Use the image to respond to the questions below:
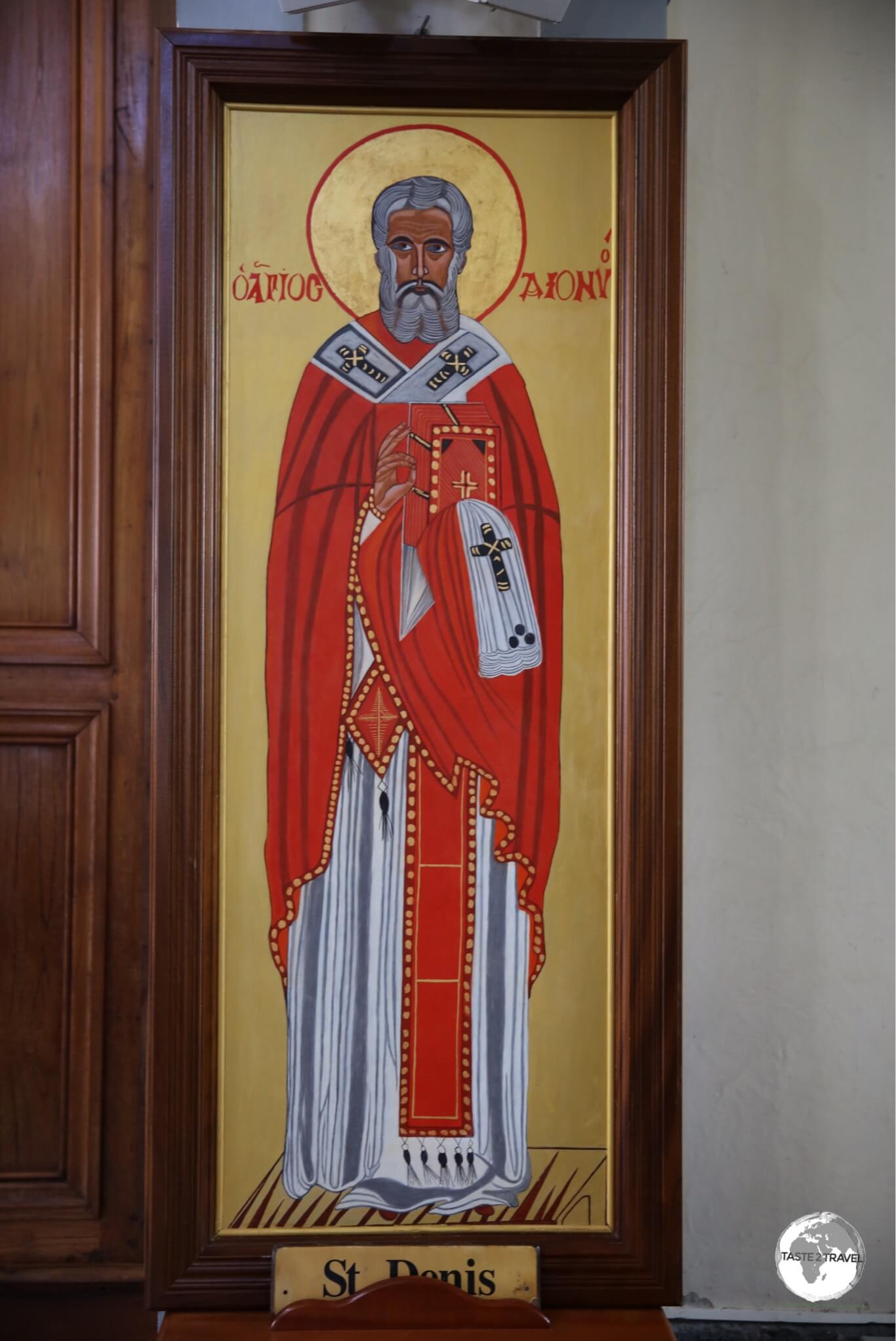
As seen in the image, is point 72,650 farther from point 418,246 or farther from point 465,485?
point 418,246

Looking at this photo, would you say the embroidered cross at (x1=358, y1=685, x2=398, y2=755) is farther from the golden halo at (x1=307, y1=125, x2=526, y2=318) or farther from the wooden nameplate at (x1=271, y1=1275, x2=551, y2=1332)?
the wooden nameplate at (x1=271, y1=1275, x2=551, y2=1332)

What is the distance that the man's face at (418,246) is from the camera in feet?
4.04

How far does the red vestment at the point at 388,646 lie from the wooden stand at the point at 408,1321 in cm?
40

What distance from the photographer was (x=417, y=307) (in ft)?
4.05

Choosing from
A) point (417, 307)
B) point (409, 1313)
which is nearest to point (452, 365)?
point (417, 307)

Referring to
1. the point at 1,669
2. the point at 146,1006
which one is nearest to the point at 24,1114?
the point at 146,1006

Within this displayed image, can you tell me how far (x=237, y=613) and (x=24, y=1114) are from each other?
2.95 ft

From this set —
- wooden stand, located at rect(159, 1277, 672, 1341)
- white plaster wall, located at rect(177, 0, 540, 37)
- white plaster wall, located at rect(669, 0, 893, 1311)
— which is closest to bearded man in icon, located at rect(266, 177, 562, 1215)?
wooden stand, located at rect(159, 1277, 672, 1341)

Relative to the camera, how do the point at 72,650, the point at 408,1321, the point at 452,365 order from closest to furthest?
the point at 408,1321 → the point at 452,365 → the point at 72,650

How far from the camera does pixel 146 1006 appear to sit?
1444 mm

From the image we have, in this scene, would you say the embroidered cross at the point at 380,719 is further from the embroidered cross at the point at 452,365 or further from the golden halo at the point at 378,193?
the golden halo at the point at 378,193

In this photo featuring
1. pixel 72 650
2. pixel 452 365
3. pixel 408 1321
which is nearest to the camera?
pixel 408 1321

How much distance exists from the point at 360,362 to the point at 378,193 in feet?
0.76

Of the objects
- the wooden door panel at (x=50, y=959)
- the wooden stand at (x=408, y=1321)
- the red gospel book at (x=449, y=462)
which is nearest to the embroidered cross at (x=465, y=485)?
the red gospel book at (x=449, y=462)
